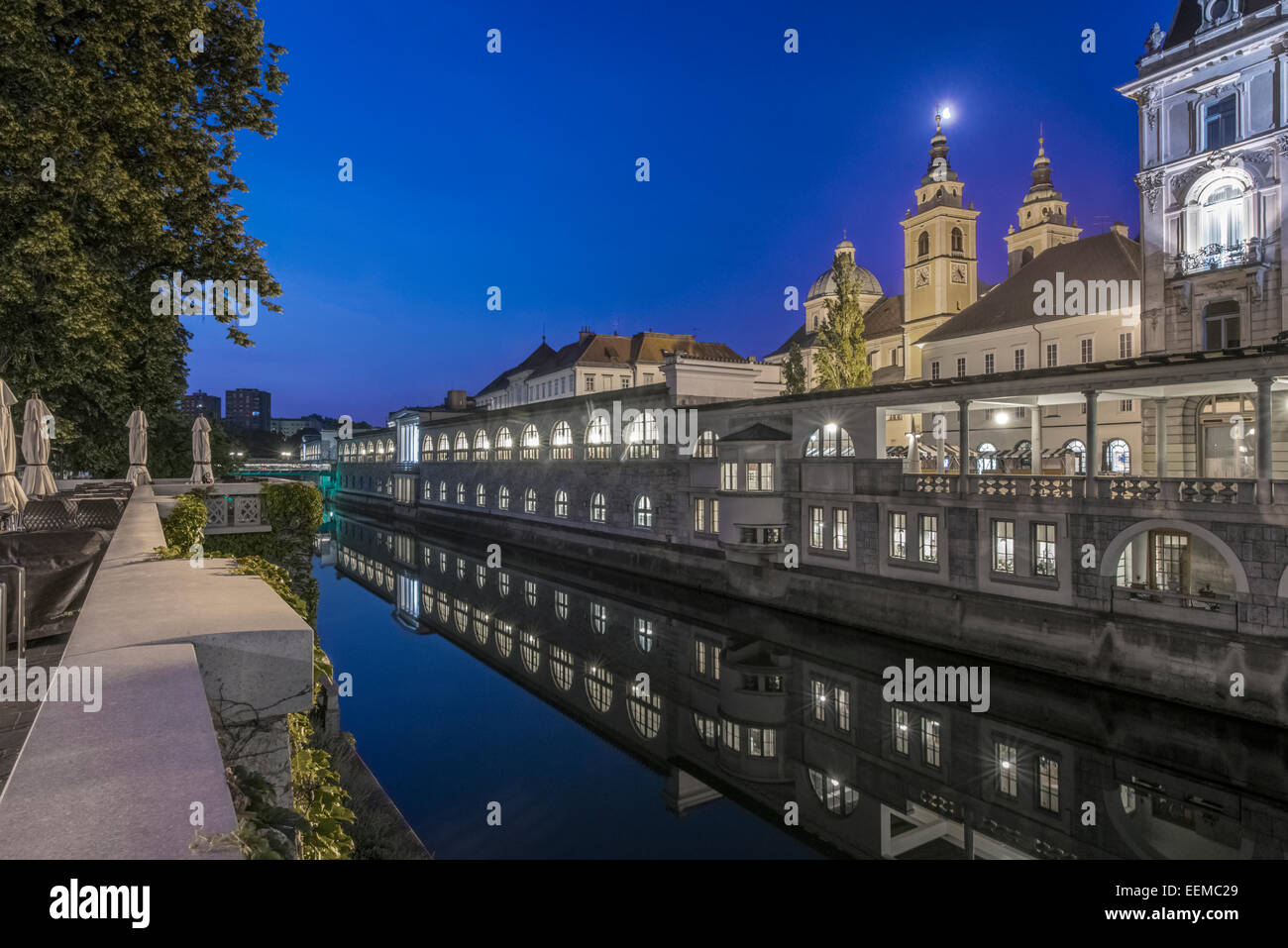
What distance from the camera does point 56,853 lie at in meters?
2.28

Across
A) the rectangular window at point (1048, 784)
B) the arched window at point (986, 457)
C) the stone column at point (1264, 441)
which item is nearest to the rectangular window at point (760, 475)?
the rectangular window at point (1048, 784)

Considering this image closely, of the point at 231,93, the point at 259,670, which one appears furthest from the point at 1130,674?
the point at 231,93

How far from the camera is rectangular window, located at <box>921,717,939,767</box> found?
14969 mm

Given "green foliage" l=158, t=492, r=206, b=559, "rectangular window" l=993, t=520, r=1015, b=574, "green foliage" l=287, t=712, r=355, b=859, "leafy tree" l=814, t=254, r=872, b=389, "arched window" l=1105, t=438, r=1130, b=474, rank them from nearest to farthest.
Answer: "green foliage" l=287, t=712, r=355, b=859 < "green foliage" l=158, t=492, r=206, b=559 < "rectangular window" l=993, t=520, r=1015, b=574 < "arched window" l=1105, t=438, r=1130, b=474 < "leafy tree" l=814, t=254, r=872, b=389

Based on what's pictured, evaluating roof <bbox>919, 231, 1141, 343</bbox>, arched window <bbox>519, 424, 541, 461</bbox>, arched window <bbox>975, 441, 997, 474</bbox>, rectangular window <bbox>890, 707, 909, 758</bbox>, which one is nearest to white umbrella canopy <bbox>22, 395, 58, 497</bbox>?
Result: rectangular window <bbox>890, 707, 909, 758</bbox>

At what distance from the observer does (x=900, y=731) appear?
53.4 feet

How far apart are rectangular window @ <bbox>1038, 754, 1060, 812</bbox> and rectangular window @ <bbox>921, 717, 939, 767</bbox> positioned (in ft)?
6.39

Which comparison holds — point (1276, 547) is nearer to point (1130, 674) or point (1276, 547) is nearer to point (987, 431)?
point (1130, 674)

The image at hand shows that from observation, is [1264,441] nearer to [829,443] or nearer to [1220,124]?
[829,443]

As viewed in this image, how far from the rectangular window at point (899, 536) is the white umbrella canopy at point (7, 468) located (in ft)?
71.7

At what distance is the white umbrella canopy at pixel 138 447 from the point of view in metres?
17.3

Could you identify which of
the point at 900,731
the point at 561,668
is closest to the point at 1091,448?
the point at 900,731

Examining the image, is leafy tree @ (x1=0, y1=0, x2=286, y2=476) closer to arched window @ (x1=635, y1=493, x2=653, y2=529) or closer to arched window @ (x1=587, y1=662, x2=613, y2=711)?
arched window @ (x1=587, y1=662, x2=613, y2=711)

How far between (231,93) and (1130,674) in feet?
84.8
